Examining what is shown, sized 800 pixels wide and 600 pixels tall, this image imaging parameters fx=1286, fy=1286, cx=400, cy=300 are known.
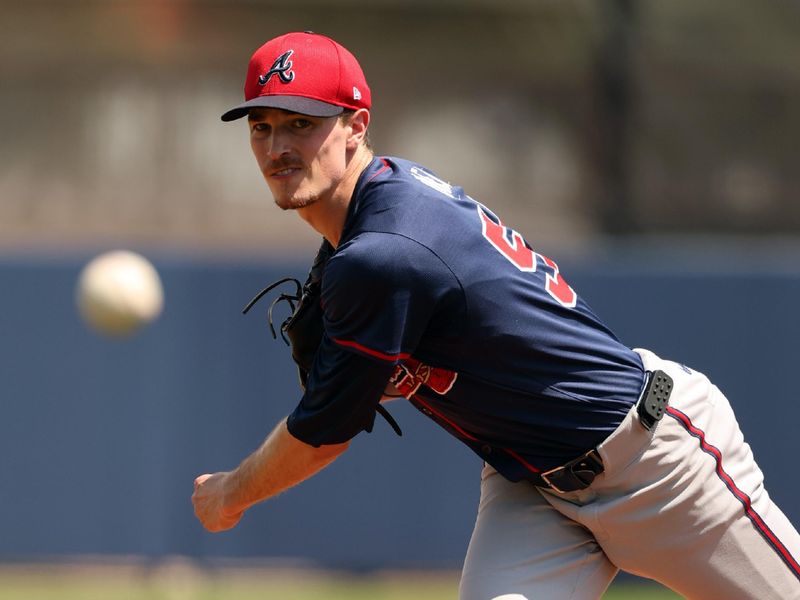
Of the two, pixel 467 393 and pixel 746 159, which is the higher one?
pixel 467 393

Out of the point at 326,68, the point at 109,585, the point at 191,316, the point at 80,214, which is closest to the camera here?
the point at 326,68

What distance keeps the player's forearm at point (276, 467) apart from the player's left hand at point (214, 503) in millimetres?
Answer: 33

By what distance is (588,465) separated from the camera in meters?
3.82

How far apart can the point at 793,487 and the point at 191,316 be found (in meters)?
4.24

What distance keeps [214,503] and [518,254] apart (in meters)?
1.19

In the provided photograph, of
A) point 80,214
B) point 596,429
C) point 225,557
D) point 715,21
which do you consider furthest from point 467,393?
point 715,21

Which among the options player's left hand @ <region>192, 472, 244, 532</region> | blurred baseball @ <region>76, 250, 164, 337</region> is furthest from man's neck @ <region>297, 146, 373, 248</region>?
blurred baseball @ <region>76, 250, 164, 337</region>

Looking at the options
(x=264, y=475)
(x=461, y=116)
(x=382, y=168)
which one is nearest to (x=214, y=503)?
(x=264, y=475)

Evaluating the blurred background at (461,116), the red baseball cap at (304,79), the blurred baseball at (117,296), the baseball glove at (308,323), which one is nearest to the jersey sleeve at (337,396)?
the baseball glove at (308,323)

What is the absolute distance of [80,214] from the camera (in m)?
12.6

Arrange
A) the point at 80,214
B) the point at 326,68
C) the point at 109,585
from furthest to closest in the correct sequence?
1. the point at 80,214
2. the point at 109,585
3. the point at 326,68

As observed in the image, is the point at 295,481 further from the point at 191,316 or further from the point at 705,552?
the point at 191,316

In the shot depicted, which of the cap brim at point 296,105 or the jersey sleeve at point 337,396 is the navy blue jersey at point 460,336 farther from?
the cap brim at point 296,105

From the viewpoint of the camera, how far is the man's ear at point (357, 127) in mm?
3834
